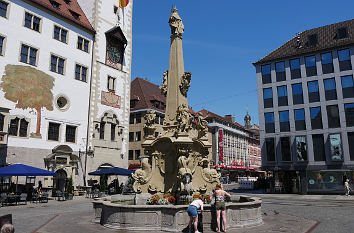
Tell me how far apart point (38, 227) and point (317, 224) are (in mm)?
10307

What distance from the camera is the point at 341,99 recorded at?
32.0 meters

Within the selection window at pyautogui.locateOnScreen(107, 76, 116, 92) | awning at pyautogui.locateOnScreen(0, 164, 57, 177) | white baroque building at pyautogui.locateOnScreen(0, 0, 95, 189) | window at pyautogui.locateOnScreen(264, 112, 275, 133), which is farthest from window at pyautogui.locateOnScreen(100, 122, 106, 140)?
window at pyautogui.locateOnScreen(264, 112, 275, 133)

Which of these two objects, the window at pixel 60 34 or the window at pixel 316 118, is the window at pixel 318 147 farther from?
the window at pixel 60 34

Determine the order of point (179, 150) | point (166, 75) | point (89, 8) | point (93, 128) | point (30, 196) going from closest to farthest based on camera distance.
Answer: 1. point (179, 150)
2. point (166, 75)
3. point (30, 196)
4. point (93, 128)
5. point (89, 8)

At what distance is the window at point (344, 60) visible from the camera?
32.2 metres

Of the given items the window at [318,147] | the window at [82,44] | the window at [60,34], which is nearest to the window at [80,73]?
the window at [82,44]

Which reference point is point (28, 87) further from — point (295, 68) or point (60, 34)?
point (295, 68)

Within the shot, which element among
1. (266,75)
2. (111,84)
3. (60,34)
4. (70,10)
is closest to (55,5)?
(70,10)

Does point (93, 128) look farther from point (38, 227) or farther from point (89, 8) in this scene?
point (38, 227)

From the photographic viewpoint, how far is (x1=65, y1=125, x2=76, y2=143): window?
29116mm

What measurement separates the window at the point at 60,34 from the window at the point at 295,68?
2525 cm

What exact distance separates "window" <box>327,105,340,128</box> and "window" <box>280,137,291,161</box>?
15.4 ft

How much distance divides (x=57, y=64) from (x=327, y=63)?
93.6ft

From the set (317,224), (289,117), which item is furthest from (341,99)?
(317,224)
